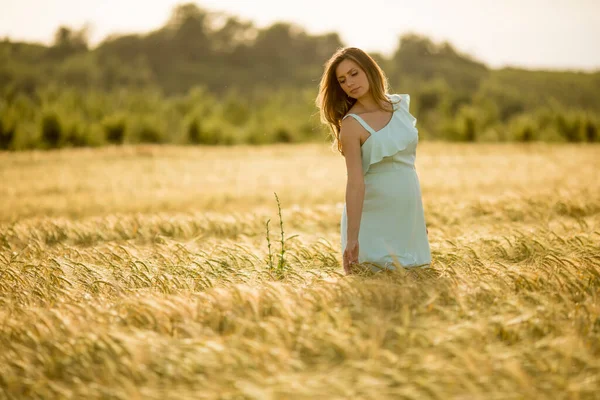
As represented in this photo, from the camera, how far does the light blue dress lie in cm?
395

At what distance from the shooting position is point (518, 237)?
491 centimetres

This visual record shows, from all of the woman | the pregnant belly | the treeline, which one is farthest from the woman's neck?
the treeline

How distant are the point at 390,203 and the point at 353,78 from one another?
3.00ft

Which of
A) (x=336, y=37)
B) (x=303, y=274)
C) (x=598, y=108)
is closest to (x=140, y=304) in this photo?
(x=303, y=274)

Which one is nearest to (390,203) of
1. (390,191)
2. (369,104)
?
(390,191)

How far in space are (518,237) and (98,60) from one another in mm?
48253

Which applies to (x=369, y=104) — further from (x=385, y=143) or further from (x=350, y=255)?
(x=350, y=255)

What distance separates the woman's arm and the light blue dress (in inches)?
3.0

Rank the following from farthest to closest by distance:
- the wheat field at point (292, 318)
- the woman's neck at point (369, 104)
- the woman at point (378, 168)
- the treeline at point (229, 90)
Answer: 1. the treeline at point (229, 90)
2. the woman's neck at point (369, 104)
3. the woman at point (378, 168)
4. the wheat field at point (292, 318)

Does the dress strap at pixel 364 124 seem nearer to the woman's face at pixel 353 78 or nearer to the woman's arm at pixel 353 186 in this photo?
the woman's arm at pixel 353 186

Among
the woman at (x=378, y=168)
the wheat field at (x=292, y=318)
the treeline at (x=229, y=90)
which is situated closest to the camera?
the wheat field at (x=292, y=318)

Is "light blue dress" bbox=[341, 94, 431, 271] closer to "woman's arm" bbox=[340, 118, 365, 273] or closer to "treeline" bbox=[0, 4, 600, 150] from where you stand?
"woman's arm" bbox=[340, 118, 365, 273]

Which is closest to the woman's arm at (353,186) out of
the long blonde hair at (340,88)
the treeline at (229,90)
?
the long blonde hair at (340,88)

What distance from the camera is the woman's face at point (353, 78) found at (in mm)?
4008
